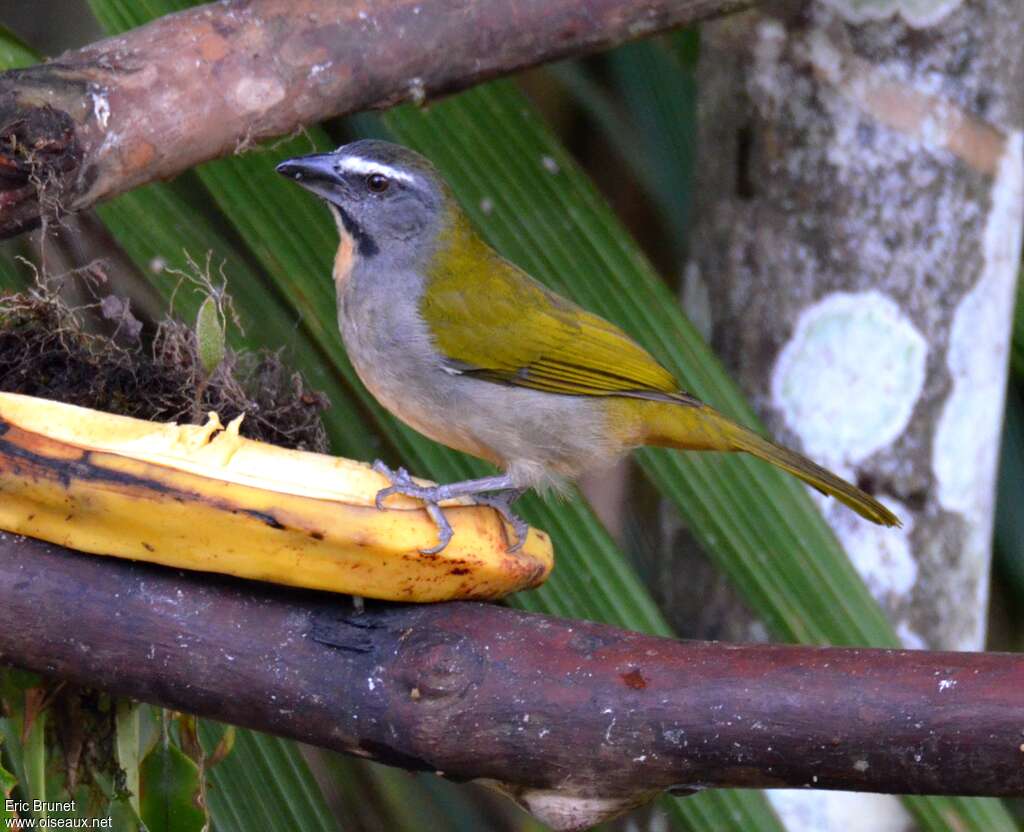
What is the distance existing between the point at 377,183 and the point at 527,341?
49 cm

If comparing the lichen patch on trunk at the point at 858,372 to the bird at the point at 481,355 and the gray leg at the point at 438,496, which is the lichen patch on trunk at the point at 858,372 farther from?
the gray leg at the point at 438,496

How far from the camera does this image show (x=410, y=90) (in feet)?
9.25

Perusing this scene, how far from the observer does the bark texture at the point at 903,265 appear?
3346 millimetres

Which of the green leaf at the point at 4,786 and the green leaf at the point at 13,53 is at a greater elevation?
the green leaf at the point at 13,53

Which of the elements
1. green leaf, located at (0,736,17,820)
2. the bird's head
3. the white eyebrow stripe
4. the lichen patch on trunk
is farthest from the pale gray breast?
green leaf, located at (0,736,17,820)

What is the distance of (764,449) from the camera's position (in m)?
2.96

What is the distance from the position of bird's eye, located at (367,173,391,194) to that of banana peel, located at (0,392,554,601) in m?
0.92

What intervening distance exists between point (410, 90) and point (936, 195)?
137 cm

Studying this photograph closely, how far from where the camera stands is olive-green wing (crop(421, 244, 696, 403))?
9.97 ft

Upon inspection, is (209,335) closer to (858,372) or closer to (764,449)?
(764,449)

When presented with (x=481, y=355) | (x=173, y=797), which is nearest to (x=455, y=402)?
(x=481, y=355)

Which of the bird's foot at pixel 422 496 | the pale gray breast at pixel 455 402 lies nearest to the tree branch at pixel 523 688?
the bird's foot at pixel 422 496

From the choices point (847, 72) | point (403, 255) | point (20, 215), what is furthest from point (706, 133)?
point (20, 215)

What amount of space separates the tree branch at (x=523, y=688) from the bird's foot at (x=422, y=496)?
119 mm
